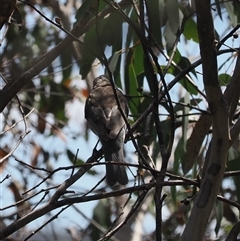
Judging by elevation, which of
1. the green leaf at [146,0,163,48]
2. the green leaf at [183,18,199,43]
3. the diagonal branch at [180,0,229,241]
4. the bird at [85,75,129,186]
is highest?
the green leaf at [183,18,199,43]

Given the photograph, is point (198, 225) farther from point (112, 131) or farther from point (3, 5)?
point (112, 131)

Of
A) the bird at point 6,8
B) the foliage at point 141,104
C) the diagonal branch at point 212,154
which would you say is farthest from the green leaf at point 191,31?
the diagonal branch at point 212,154

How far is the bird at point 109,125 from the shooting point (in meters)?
3.05

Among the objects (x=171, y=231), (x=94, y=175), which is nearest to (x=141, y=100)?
(x=94, y=175)

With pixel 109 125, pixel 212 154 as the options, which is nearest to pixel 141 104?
pixel 109 125

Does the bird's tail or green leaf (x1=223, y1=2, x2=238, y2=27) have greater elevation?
green leaf (x1=223, y1=2, x2=238, y2=27)

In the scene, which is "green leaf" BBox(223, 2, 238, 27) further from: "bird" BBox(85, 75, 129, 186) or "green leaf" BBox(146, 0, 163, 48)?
"bird" BBox(85, 75, 129, 186)

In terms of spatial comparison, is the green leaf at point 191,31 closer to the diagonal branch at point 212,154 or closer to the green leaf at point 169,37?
the green leaf at point 169,37

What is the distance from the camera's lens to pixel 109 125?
366 cm

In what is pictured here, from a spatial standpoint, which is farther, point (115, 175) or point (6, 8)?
point (115, 175)

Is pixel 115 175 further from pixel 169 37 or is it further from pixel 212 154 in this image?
pixel 212 154

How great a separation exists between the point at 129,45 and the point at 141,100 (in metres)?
0.42

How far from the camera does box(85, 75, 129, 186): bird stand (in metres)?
3.05

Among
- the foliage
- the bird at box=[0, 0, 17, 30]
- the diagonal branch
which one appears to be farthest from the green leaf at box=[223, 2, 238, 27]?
the diagonal branch
